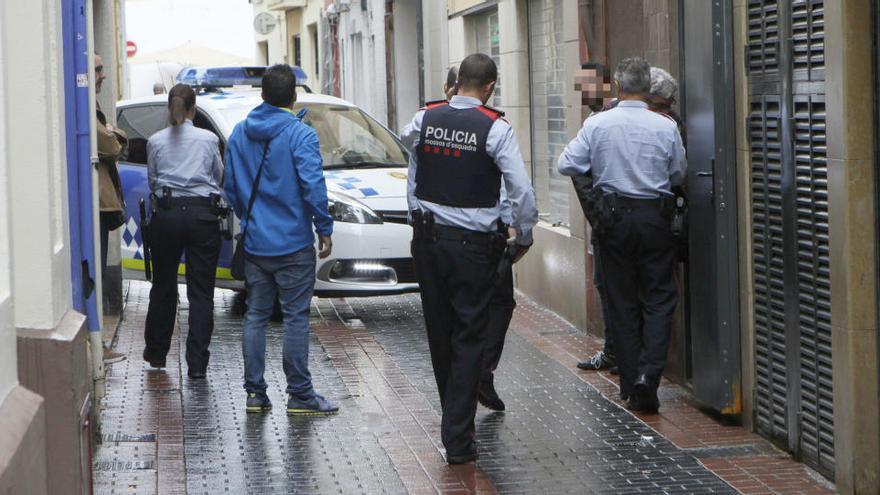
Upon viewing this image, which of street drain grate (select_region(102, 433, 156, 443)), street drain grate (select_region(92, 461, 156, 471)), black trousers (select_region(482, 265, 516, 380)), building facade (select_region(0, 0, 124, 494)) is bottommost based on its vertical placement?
street drain grate (select_region(92, 461, 156, 471))

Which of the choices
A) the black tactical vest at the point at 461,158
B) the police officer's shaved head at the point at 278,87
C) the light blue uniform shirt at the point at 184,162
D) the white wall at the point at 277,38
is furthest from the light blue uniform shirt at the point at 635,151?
the white wall at the point at 277,38

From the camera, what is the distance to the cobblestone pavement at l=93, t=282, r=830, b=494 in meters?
6.92

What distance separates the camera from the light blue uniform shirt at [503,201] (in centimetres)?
718

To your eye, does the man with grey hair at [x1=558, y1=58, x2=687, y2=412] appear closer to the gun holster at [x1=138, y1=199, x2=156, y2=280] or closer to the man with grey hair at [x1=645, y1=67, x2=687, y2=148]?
the man with grey hair at [x1=645, y1=67, x2=687, y2=148]

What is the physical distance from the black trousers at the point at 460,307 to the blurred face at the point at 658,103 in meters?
1.72

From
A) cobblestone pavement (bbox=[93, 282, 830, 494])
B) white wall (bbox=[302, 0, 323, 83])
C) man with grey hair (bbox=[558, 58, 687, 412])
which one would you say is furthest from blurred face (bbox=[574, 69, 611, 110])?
white wall (bbox=[302, 0, 323, 83])

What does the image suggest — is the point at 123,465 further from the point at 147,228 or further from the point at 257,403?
the point at 147,228

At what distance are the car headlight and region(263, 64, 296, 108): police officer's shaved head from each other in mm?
3657

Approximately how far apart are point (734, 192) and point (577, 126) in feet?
11.7

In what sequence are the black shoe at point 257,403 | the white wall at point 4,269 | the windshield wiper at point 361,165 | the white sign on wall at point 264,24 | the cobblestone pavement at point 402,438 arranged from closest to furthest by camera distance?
the white wall at point 4,269 < the cobblestone pavement at point 402,438 < the black shoe at point 257,403 < the windshield wiper at point 361,165 < the white sign on wall at point 264,24

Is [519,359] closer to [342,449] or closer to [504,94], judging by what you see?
[342,449]

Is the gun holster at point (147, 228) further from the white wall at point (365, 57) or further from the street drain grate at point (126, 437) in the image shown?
the white wall at point (365, 57)

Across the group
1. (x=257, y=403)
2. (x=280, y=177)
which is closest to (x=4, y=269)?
(x=280, y=177)

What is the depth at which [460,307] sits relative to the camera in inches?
288
